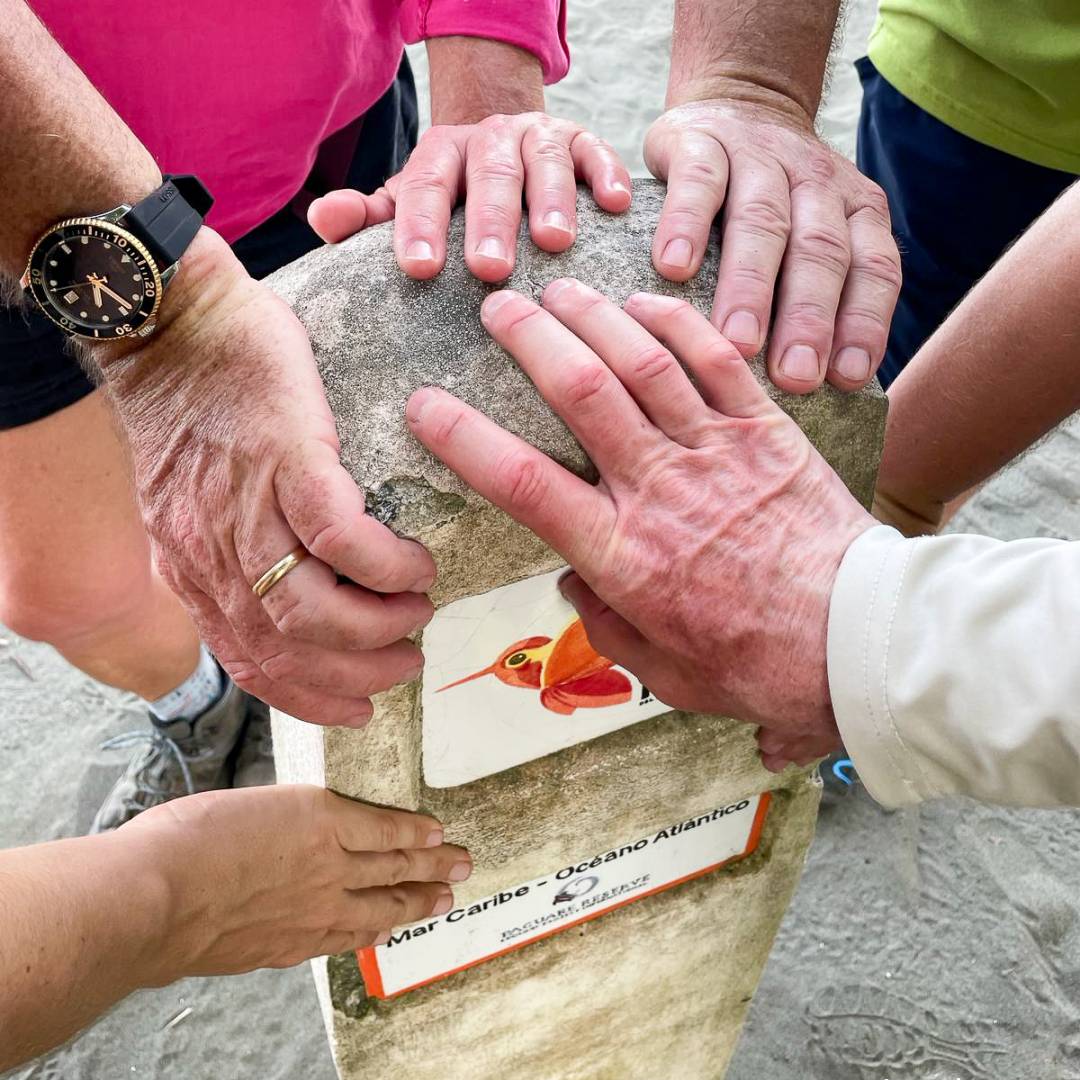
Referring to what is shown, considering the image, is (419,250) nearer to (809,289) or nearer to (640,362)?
(640,362)

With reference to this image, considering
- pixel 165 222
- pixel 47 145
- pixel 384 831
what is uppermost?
pixel 47 145

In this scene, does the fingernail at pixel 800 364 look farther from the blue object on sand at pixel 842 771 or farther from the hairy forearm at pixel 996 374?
the blue object on sand at pixel 842 771

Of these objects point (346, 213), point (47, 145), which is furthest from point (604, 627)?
point (47, 145)

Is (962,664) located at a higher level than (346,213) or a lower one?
lower

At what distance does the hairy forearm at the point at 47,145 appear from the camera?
3.50 ft

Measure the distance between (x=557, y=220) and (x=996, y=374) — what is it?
799mm

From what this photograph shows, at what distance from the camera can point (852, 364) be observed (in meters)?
1.16

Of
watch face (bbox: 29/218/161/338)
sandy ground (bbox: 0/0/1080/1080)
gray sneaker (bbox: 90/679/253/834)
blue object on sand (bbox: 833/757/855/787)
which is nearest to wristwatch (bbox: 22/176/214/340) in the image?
watch face (bbox: 29/218/161/338)

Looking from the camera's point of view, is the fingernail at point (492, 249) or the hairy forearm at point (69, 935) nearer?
the hairy forearm at point (69, 935)

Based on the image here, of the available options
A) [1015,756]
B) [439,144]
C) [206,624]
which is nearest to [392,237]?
[439,144]

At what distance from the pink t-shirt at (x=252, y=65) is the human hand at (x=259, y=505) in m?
0.40

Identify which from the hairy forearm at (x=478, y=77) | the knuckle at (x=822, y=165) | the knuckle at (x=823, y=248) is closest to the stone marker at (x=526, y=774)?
the knuckle at (x=823, y=248)

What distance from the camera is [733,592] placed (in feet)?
3.34

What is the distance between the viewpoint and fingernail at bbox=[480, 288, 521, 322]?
1.05 m
